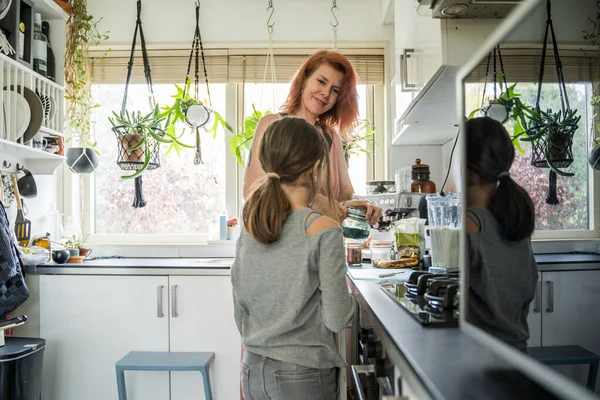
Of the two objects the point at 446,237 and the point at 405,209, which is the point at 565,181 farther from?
the point at 405,209

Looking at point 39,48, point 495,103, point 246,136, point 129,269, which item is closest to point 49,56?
point 39,48

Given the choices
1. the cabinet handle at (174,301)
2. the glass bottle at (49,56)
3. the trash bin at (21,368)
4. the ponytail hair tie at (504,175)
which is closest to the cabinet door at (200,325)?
the cabinet handle at (174,301)

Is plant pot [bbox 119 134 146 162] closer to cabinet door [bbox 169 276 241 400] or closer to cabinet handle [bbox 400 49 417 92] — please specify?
cabinet door [bbox 169 276 241 400]

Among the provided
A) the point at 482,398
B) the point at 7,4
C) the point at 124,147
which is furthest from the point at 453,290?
the point at 124,147

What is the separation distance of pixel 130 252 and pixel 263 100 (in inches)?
48.4

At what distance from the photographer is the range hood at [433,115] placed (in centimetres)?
151

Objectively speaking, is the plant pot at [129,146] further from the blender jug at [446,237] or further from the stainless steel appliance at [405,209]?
the blender jug at [446,237]

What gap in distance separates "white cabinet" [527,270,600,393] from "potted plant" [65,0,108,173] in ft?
8.32

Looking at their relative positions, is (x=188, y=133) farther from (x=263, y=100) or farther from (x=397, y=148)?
(x=397, y=148)

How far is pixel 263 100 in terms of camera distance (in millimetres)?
2930

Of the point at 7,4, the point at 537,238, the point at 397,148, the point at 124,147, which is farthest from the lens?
the point at 397,148

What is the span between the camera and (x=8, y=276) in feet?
6.49

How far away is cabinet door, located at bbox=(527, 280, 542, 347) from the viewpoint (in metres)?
0.46

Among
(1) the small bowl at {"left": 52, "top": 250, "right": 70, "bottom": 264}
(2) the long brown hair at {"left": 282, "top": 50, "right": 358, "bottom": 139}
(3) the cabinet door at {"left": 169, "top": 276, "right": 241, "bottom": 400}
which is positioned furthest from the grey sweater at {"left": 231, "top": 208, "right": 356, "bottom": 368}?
(1) the small bowl at {"left": 52, "top": 250, "right": 70, "bottom": 264}
